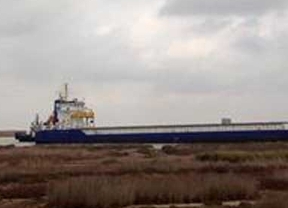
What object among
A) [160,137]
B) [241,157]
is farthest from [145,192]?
[160,137]

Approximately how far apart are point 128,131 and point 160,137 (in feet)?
19.7

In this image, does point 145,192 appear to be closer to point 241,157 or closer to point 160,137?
point 241,157

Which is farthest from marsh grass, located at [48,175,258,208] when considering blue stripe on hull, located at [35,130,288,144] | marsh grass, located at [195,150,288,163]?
blue stripe on hull, located at [35,130,288,144]

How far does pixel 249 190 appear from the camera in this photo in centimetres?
2880

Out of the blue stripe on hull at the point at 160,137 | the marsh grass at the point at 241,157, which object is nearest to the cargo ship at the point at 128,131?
the blue stripe on hull at the point at 160,137

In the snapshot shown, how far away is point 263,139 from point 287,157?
45.9m

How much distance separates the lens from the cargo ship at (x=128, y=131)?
103500 millimetres

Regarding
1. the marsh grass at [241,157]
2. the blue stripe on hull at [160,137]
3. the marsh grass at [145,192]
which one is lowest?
the marsh grass at [145,192]

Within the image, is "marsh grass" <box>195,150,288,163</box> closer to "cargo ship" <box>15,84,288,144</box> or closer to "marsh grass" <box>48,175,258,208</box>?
"marsh grass" <box>48,175,258,208</box>

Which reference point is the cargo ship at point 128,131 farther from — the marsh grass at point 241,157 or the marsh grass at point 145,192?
the marsh grass at point 145,192

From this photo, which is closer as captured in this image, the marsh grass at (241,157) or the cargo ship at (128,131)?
the marsh grass at (241,157)

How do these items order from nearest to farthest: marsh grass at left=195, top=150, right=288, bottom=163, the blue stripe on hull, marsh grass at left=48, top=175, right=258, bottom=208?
marsh grass at left=48, top=175, right=258, bottom=208, marsh grass at left=195, top=150, right=288, bottom=163, the blue stripe on hull

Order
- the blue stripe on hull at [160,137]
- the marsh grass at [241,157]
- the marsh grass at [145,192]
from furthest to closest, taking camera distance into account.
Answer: the blue stripe on hull at [160,137], the marsh grass at [241,157], the marsh grass at [145,192]

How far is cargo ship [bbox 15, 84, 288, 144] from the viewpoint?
340 ft
